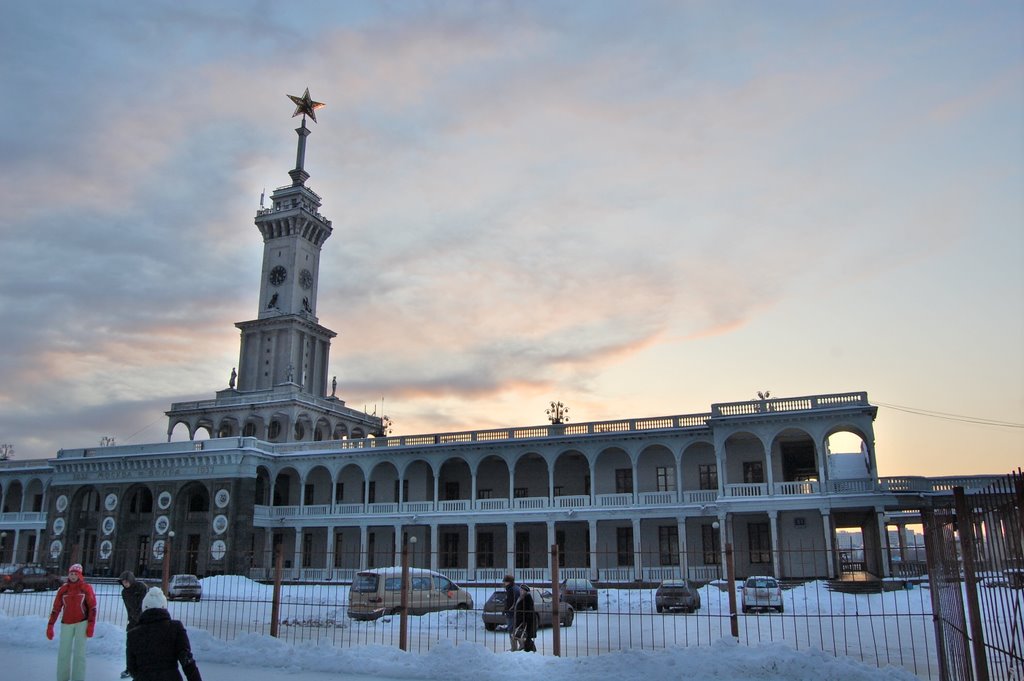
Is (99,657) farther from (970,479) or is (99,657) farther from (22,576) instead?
(970,479)

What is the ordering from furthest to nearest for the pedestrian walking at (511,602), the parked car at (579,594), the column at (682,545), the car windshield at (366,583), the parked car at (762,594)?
the column at (682,545), the parked car at (579,594), the parked car at (762,594), the car windshield at (366,583), the pedestrian walking at (511,602)

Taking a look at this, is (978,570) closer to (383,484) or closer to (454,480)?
(454,480)

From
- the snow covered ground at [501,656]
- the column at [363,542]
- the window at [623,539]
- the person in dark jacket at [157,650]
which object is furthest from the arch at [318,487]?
the person in dark jacket at [157,650]

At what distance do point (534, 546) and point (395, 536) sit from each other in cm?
875

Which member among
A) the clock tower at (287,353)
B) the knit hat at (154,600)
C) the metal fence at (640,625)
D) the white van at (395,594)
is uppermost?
the clock tower at (287,353)

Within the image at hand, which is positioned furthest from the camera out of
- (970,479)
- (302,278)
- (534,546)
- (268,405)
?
(302,278)

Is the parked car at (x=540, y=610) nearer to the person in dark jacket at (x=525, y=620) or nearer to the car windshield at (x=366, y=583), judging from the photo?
the car windshield at (x=366, y=583)

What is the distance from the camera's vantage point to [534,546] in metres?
45.5

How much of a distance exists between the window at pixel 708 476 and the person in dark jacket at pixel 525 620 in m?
27.8

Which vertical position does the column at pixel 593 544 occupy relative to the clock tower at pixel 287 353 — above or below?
below

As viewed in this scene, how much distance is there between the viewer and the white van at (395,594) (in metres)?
22.8

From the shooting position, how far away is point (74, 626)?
1178 cm

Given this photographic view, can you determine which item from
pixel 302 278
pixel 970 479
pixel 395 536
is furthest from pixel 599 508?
pixel 302 278

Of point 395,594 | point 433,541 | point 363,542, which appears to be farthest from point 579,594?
point 363,542
